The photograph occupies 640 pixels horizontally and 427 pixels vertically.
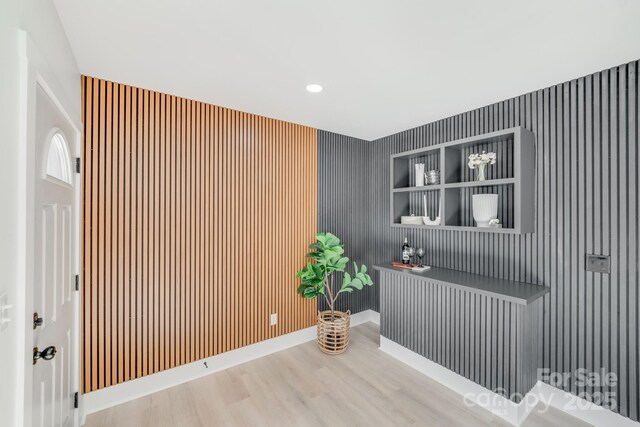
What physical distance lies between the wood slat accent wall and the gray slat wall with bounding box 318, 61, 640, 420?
2.03 meters

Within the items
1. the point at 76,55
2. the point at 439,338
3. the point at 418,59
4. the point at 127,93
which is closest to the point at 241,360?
the point at 439,338

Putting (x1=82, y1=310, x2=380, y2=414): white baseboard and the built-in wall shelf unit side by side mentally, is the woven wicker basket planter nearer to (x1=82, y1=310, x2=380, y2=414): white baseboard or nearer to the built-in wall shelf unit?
(x1=82, y1=310, x2=380, y2=414): white baseboard

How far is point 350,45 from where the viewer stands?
1.74 m

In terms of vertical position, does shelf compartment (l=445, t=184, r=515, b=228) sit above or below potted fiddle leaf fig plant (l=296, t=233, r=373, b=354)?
above

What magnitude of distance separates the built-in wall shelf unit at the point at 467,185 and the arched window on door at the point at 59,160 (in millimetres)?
2819

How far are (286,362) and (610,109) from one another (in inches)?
132

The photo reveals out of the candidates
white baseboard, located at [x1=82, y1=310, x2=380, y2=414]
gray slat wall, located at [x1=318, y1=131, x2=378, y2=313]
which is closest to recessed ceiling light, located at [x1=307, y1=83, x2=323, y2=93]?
gray slat wall, located at [x1=318, y1=131, x2=378, y2=313]

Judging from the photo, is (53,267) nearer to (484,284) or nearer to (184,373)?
(184,373)

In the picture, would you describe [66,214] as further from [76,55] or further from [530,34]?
[530,34]

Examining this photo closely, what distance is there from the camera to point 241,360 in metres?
2.85

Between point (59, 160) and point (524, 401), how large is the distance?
138 inches

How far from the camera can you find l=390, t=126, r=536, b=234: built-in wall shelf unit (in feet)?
7.38

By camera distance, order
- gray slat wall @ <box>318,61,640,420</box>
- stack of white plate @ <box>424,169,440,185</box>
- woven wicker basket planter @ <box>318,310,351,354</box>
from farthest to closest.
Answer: woven wicker basket planter @ <box>318,310,351,354</box>
stack of white plate @ <box>424,169,440,185</box>
gray slat wall @ <box>318,61,640,420</box>

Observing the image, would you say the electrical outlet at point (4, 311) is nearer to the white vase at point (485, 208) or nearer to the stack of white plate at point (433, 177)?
the white vase at point (485, 208)
